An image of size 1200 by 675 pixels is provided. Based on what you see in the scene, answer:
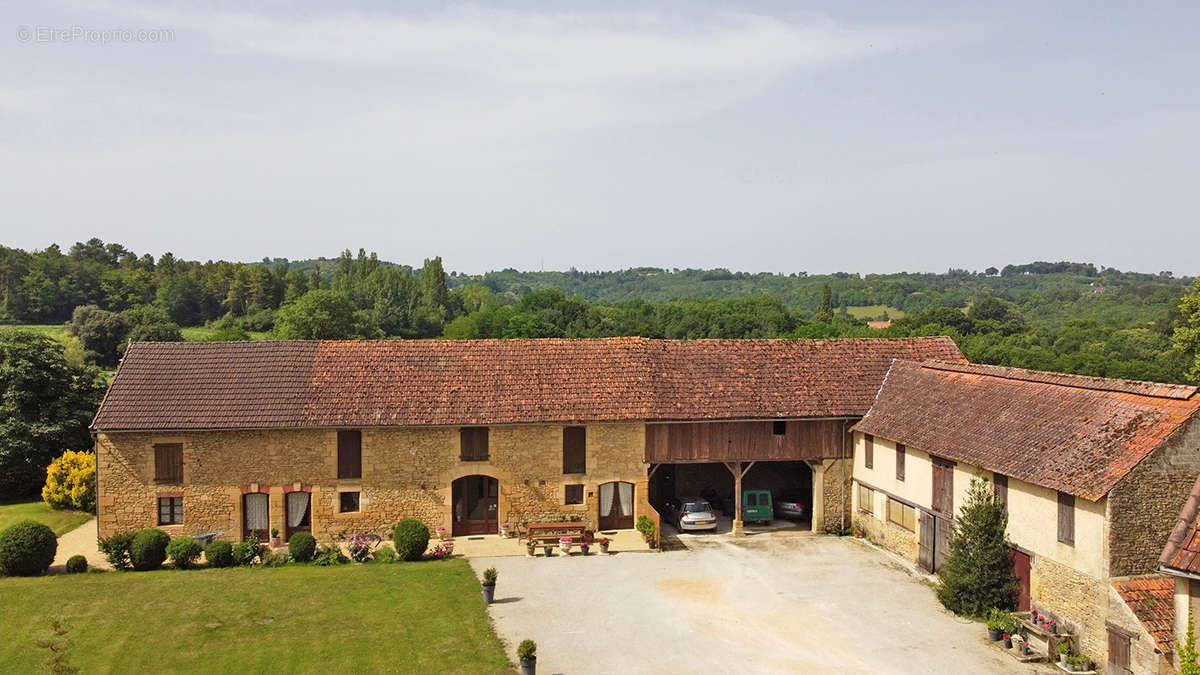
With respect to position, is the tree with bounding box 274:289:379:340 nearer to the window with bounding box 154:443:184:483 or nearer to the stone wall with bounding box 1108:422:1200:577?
the window with bounding box 154:443:184:483

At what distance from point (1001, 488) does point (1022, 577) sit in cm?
220

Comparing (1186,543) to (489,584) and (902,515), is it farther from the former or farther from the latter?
(489,584)

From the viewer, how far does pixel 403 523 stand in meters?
27.1

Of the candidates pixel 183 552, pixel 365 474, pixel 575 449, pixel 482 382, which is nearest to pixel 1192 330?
pixel 575 449

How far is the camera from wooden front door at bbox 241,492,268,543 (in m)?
28.7

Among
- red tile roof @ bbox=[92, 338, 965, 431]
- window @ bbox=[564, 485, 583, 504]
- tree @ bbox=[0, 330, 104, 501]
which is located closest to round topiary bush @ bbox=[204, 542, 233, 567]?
red tile roof @ bbox=[92, 338, 965, 431]

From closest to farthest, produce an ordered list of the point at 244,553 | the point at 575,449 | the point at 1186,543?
the point at 1186,543 < the point at 244,553 < the point at 575,449

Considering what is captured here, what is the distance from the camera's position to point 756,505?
3209 cm

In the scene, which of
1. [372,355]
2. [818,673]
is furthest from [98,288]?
[818,673]

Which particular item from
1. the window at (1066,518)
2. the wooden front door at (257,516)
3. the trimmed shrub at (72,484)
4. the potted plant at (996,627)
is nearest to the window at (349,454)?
the wooden front door at (257,516)

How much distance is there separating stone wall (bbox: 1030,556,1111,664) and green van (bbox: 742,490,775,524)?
1167cm

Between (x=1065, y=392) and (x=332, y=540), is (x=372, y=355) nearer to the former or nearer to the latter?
(x=332, y=540)

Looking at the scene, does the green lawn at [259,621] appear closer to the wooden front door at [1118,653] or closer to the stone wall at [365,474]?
the stone wall at [365,474]

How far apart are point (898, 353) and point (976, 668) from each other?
15866 millimetres
